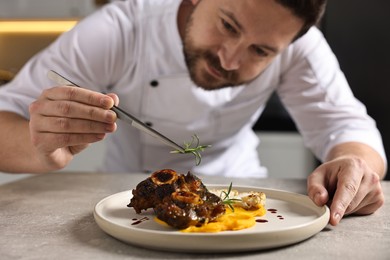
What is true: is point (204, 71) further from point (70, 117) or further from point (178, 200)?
point (178, 200)

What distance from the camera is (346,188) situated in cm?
105

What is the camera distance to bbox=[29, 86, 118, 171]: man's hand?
1.03 metres

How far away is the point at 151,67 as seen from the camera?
179 centimetres

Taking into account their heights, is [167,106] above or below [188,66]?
below

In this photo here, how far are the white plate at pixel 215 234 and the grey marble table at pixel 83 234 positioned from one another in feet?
0.06

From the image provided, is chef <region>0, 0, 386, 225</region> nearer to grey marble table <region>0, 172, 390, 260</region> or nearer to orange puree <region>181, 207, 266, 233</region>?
grey marble table <region>0, 172, 390, 260</region>

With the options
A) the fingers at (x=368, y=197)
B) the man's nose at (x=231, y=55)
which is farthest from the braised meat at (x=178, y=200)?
the man's nose at (x=231, y=55)

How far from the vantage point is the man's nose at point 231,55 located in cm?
154

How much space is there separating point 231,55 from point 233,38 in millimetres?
50

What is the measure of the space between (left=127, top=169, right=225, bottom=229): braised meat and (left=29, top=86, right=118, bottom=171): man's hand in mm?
155

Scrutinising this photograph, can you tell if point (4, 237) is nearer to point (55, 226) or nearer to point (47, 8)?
point (55, 226)

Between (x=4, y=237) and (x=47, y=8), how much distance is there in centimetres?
246

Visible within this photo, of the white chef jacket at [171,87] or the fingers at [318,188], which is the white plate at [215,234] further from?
the white chef jacket at [171,87]

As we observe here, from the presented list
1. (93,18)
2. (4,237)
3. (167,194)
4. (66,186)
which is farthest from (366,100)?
(4,237)
